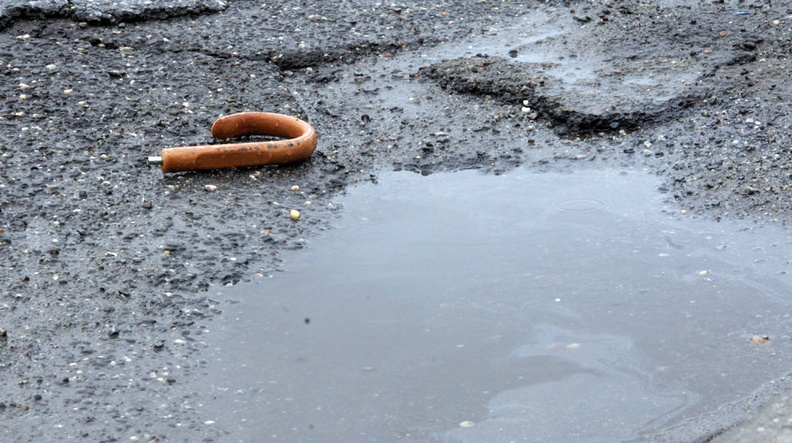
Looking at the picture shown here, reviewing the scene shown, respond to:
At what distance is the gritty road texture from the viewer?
10.1ft

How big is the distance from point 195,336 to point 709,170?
2.73 m

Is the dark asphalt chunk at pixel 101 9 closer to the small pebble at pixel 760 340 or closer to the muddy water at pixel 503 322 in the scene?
the muddy water at pixel 503 322

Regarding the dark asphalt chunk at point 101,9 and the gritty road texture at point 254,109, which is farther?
the dark asphalt chunk at point 101,9

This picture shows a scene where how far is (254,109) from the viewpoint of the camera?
4934 millimetres

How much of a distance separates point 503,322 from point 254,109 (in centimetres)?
236

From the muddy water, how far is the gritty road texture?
19 cm

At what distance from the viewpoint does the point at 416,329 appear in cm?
324

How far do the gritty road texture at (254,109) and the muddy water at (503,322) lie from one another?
0.19 m

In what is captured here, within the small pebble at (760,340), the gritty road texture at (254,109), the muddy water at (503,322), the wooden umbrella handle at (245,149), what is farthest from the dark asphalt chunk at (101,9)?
the small pebble at (760,340)

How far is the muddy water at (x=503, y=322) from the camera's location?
279 cm

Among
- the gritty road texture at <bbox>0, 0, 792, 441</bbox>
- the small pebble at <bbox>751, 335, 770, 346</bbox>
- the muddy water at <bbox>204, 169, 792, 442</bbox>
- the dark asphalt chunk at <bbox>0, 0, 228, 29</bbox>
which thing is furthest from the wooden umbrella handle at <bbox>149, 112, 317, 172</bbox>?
the small pebble at <bbox>751, 335, 770, 346</bbox>

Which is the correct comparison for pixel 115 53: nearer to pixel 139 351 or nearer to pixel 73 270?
pixel 73 270

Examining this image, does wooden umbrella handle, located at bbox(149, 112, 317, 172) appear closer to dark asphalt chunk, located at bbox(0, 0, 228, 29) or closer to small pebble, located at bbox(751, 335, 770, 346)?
dark asphalt chunk, located at bbox(0, 0, 228, 29)

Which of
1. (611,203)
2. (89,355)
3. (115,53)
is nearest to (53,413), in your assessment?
(89,355)
